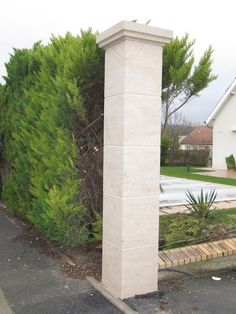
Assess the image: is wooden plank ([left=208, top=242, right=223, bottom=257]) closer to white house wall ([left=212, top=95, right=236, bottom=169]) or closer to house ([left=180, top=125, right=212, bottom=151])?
white house wall ([left=212, top=95, right=236, bottom=169])

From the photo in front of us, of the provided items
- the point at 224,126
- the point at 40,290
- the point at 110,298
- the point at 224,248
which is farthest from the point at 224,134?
the point at 40,290

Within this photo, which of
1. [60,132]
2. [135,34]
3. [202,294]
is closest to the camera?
[135,34]

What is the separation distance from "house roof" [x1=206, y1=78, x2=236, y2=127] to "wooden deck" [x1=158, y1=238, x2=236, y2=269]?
709 inches

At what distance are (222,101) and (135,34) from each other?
19.6 metres

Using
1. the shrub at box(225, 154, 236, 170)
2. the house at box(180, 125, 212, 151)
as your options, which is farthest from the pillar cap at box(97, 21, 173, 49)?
the house at box(180, 125, 212, 151)

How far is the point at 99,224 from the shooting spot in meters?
3.91

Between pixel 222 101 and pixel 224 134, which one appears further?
pixel 224 134

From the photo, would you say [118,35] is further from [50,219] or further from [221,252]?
[221,252]

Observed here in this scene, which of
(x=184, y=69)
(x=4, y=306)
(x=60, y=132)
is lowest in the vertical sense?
(x=4, y=306)

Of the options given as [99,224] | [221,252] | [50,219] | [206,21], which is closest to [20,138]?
[50,219]

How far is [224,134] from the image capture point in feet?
70.4

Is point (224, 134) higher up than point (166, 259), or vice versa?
point (224, 134)

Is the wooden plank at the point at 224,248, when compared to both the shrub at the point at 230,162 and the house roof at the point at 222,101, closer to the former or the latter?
the shrub at the point at 230,162

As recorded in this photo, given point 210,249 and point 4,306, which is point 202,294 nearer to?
point 210,249
